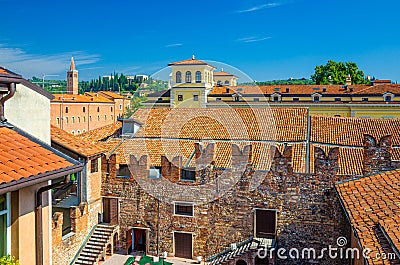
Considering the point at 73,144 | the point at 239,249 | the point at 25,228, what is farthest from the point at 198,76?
the point at 25,228

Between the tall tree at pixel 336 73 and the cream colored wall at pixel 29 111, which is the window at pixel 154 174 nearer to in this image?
the cream colored wall at pixel 29 111

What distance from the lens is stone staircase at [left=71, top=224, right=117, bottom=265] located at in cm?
1433

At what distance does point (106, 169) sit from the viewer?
16141 millimetres

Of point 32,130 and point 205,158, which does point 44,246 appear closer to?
point 32,130

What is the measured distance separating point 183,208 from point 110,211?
3.18m

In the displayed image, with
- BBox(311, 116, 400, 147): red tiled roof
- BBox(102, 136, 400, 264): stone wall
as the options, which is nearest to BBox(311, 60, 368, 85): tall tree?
BBox(311, 116, 400, 147): red tiled roof

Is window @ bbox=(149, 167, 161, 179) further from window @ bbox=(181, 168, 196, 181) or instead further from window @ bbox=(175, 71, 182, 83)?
window @ bbox=(175, 71, 182, 83)

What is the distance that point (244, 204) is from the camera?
14406 mm

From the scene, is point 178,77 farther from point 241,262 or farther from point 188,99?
point 241,262

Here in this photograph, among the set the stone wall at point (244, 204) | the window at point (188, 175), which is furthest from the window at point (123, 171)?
the window at point (188, 175)

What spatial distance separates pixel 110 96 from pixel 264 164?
62.5 m

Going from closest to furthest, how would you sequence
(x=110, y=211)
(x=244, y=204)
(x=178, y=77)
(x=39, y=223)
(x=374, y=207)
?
(x=39, y=223) < (x=374, y=207) < (x=244, y=204) < (x=110, y=211) < (x=178, y=77)

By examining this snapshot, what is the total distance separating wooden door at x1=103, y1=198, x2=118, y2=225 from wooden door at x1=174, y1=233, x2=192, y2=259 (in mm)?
2667

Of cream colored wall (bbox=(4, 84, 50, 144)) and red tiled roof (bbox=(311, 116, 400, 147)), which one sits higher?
cream colored wall (bbox=(4, 84, 50, 144))
